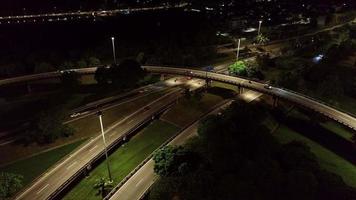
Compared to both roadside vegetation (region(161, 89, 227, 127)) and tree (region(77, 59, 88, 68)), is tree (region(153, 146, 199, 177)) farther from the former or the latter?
tree (region(77, 59, 88, 68))

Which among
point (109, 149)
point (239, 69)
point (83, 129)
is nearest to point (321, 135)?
point (239, 69)

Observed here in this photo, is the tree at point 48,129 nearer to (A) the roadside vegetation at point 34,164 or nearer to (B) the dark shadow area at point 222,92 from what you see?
(A) the roadside vegetation at point 34,164

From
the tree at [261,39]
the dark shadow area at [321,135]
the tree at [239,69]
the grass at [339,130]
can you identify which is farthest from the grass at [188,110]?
the tree at [261,39]

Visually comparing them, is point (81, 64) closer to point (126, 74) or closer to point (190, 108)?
point (126, 74)

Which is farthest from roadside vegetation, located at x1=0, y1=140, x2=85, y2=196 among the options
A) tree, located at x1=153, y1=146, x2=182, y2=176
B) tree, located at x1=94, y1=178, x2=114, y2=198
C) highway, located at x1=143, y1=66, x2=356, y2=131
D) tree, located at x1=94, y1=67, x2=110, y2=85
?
highway, located at x1=143, y1=66, x2=356, y2=131

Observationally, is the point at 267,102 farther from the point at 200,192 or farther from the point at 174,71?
the point at 200,192

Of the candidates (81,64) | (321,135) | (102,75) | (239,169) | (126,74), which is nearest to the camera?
(239,169)
